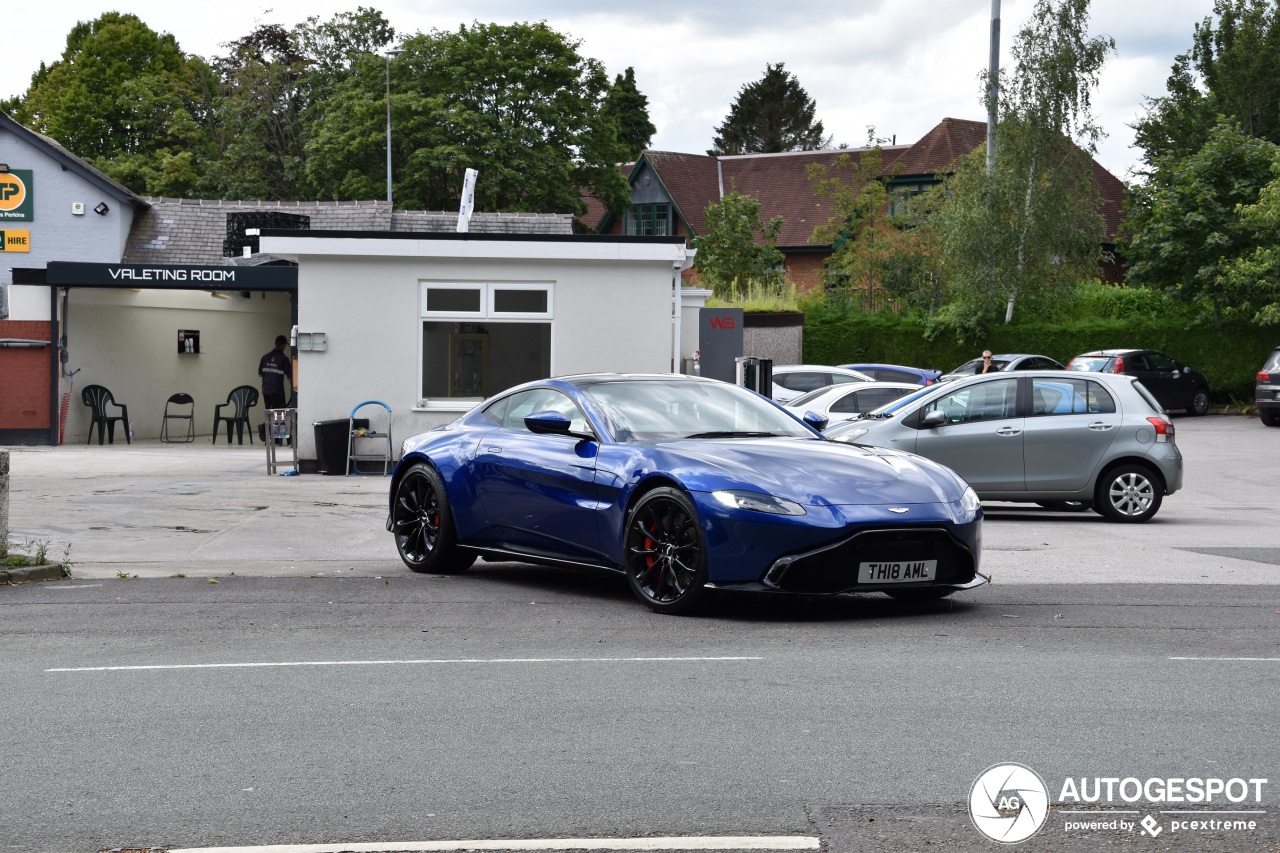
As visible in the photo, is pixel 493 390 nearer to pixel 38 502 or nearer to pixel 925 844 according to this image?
pixel 38 502

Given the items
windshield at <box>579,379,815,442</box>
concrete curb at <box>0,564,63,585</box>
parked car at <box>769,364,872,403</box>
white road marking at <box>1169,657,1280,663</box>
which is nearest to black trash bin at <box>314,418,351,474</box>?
parked car at <box>769,364,872,403</box>

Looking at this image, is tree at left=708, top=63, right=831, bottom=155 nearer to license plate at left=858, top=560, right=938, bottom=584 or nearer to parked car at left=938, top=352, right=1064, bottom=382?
parked car at left=938, top=352, right=1064, bottom=382

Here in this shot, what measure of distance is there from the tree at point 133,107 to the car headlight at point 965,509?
55672 mm

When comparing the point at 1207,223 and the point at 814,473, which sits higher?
the point at 1207,223

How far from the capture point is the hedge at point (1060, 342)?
3844 cm

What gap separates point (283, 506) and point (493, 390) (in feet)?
20.9

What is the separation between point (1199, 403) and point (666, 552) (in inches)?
1224

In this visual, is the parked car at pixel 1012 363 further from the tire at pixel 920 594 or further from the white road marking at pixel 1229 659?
the white road marking at pixel 1229 659

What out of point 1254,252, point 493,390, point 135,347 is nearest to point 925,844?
point 493,390

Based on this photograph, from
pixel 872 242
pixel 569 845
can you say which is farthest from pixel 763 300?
pixel 569 845

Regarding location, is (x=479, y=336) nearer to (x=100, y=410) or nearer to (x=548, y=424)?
(x=100, y=410)

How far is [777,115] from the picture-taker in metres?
89.5

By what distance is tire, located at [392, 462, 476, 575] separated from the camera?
10828 mm

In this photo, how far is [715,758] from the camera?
5.40 meters
